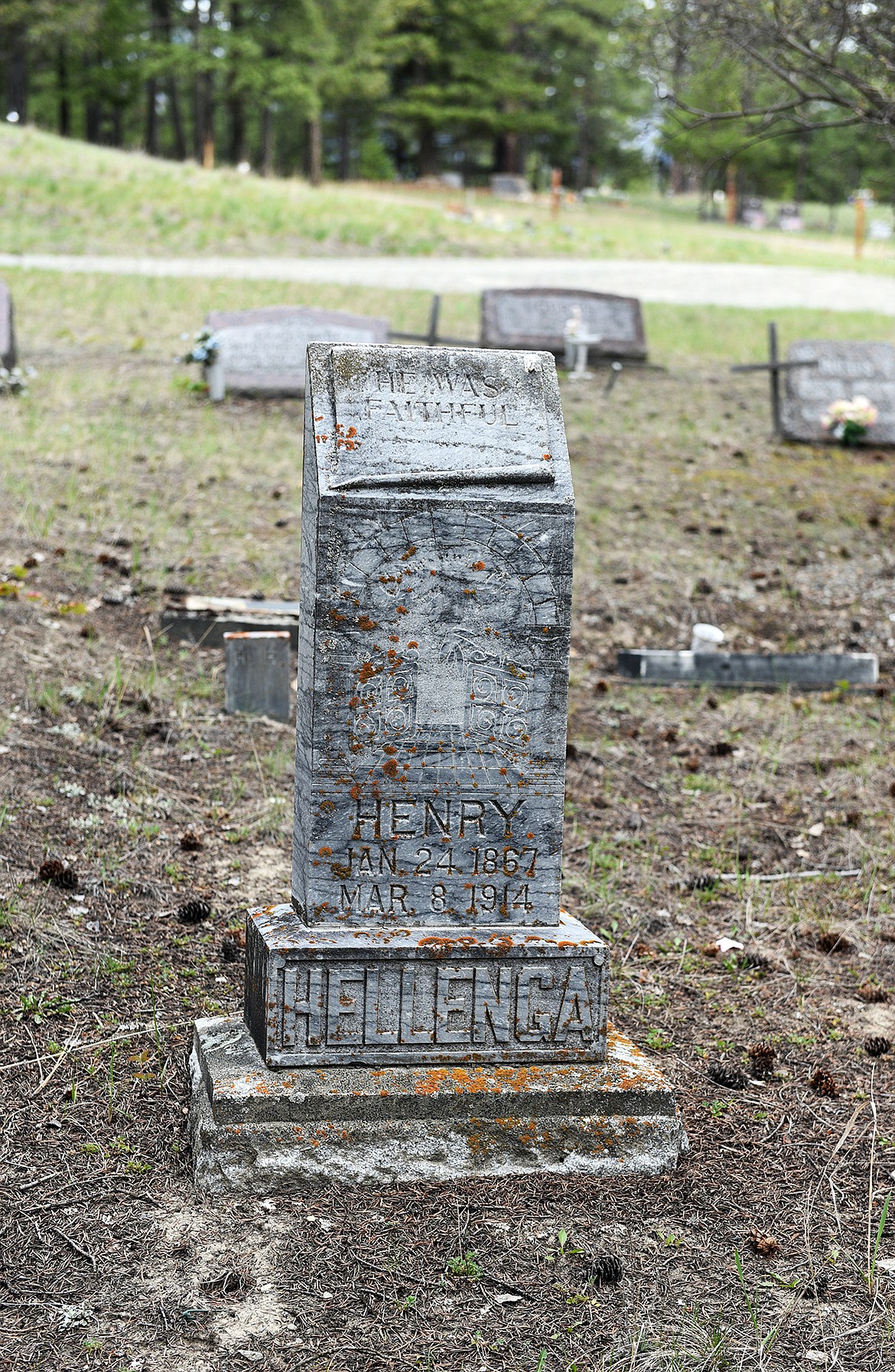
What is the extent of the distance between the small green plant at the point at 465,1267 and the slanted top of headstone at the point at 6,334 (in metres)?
9.90

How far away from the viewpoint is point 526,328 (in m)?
13.5

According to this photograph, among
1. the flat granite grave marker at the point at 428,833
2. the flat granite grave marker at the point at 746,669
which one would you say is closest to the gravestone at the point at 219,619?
the flat granite grave marker at the point at 746,669

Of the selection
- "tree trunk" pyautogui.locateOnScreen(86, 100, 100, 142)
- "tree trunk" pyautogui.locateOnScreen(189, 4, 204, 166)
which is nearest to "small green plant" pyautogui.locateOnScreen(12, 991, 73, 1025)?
"tree trunk" pyautogui.locateOnScreen(189, 4, 204, 166)

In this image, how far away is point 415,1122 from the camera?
320 centimetres

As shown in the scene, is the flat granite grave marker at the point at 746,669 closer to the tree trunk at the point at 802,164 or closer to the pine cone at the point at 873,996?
the pine cone at the point at 873,996

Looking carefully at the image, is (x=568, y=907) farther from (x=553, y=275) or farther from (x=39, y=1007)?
(x=553, y=275)

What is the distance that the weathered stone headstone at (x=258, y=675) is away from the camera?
19.5ft

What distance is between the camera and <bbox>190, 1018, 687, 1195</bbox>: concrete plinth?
10.2 feet

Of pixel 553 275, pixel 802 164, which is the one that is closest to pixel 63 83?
pixel 553 275

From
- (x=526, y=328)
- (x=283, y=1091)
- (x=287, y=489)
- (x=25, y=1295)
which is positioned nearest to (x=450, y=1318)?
(x=283, y=1091)

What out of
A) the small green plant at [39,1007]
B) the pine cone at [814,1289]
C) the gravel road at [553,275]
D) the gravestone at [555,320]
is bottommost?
the pine cone at [814,1289]

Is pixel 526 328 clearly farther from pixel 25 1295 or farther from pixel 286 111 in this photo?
pixel 286 111

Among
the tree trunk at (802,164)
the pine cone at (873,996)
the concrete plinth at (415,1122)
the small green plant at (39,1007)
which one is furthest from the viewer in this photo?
the tree trunk at (802,164)

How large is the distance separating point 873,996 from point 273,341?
30.1 ft
